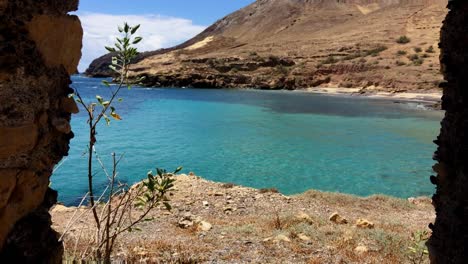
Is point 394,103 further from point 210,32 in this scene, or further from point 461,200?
point 210,32


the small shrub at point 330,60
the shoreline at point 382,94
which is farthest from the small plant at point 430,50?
the shoreline at point 382,94

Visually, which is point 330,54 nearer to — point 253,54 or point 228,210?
point 253,54

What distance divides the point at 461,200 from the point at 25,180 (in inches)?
138

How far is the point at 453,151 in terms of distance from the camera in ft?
12.1

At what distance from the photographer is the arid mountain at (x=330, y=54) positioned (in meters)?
77.1

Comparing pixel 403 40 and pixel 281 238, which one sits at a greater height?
pixel 403 40

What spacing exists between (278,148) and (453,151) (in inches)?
902

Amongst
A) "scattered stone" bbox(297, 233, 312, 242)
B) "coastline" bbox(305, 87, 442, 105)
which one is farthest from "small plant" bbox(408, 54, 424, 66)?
"scattered stone" bbox(297, 233, 312, 242)

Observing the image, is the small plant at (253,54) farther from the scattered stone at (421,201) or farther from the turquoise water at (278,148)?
the scattered stone at (421,201)

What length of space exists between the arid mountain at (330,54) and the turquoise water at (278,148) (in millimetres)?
31797

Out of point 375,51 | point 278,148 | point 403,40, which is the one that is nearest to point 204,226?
point 278,148

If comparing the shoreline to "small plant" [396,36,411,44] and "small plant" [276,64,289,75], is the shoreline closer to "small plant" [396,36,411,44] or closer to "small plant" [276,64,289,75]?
"small plant" [276,64,289,75]

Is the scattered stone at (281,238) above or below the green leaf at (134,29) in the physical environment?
below

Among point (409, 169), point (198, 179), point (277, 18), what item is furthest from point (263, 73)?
point (198, 179)
